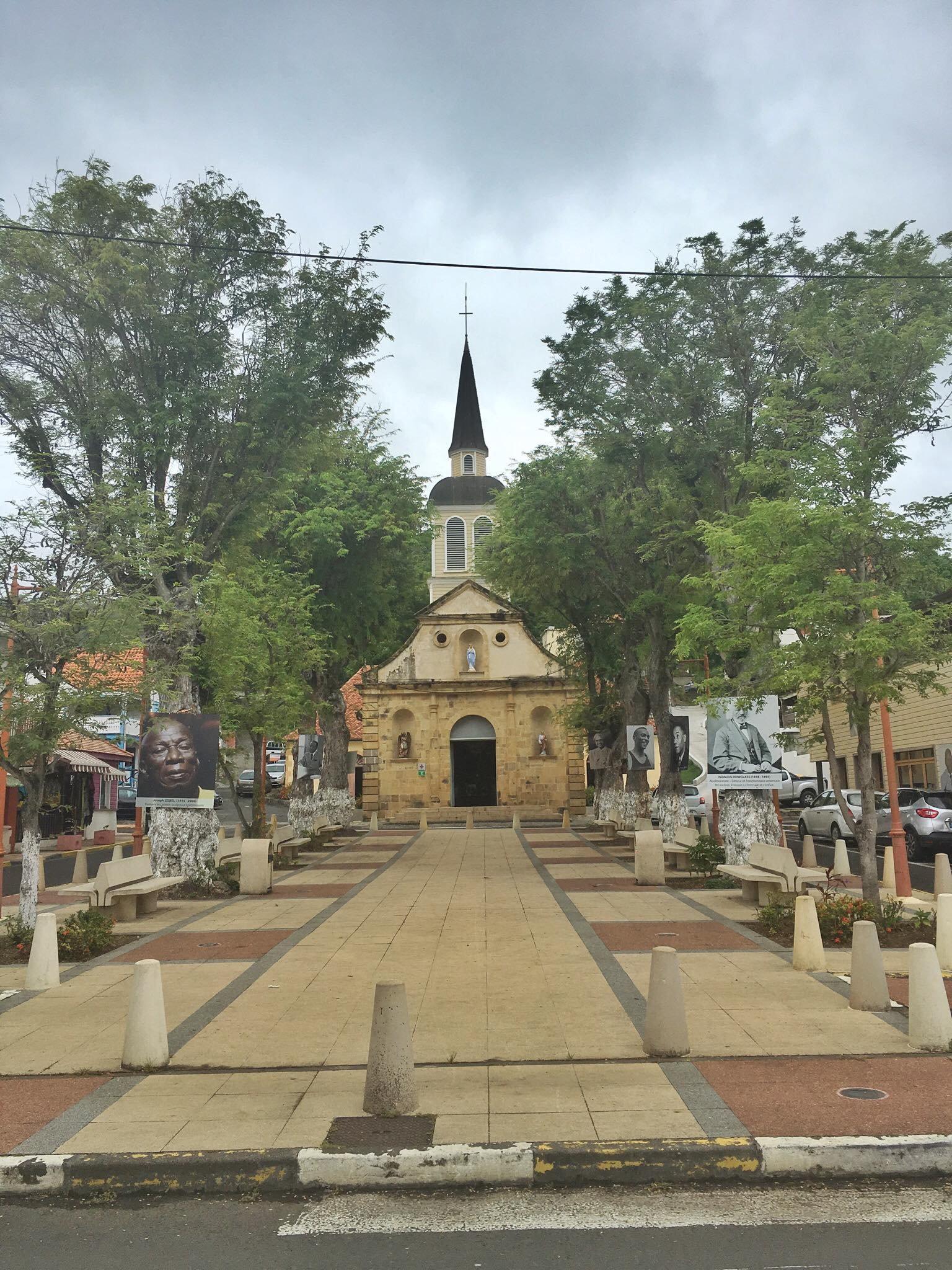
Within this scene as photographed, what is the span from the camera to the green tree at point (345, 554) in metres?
28.8

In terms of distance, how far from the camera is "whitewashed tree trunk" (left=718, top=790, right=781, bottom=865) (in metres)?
17.8

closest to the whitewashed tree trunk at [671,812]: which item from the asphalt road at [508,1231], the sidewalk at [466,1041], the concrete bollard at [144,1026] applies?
the sidewalk at [466,1041]

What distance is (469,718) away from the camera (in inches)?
1748

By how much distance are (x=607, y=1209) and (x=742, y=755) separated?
12950 millimetres

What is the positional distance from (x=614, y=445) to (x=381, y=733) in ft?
83.4

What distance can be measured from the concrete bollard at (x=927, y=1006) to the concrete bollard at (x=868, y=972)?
34.6 inches

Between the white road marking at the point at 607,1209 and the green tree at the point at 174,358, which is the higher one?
the green tree at the point at 174,358

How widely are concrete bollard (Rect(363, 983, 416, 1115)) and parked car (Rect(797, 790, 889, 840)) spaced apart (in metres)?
20.9

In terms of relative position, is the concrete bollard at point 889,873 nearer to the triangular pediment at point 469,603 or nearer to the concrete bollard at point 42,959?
the concrete bollard at point 42,959

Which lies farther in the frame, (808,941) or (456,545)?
(456,545)

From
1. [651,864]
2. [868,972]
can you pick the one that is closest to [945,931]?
[868,972]

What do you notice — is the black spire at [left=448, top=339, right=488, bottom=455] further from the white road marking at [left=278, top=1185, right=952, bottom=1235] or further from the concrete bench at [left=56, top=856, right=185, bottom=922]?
the white road marking at [left=278, top=1185, right=952, bottom=1235]

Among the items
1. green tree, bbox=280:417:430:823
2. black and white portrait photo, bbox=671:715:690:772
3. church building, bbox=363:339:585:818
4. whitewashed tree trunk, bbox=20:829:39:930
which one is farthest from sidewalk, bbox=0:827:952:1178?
church building, bbox=363:339:585:818

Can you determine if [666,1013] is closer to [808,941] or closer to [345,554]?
[808,941]
